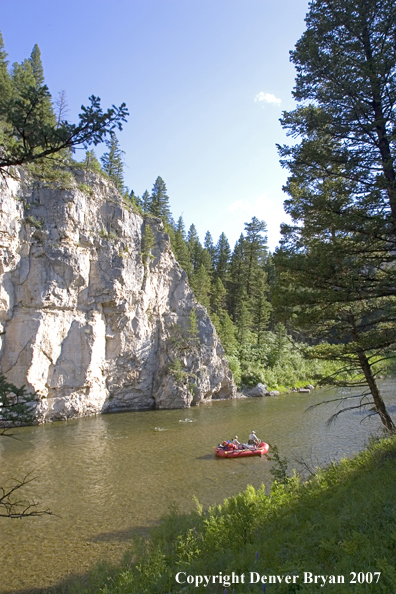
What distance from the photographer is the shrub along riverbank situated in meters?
4.20

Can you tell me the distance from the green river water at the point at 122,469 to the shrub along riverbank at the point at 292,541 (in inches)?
109

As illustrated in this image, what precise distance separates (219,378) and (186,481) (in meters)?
22.1

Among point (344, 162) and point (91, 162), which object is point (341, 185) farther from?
point (91, 162)

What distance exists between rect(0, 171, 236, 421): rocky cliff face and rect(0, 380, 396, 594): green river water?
3.02 meters

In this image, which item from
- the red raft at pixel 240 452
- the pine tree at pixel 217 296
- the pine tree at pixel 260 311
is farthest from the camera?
the pine tree at pixel 217 296

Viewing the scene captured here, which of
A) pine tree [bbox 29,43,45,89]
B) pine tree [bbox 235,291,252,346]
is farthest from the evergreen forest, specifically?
pine tree [bbox 235,291,252,346]

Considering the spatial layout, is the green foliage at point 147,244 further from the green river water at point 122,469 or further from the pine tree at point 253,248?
the pine tree at point 253,248

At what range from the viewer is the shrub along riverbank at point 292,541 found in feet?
13.8

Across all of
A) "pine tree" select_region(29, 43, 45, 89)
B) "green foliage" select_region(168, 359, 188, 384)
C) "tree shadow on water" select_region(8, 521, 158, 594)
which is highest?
"pine tree" select_region(29, 43, 45, 89)

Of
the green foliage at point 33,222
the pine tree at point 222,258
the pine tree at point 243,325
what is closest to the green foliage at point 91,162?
the green foliage at point 33,222

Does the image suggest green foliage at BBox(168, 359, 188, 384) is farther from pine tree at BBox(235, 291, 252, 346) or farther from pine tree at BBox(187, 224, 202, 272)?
pine tree at BBox(187, 224, 202, 272)

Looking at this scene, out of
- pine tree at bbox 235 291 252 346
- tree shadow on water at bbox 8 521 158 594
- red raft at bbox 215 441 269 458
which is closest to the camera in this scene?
tree shadow on water at bbox 8 521 158 594

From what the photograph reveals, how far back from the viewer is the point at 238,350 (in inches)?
1775

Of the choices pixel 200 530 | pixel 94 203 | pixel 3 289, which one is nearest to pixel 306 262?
pixel 200 530
